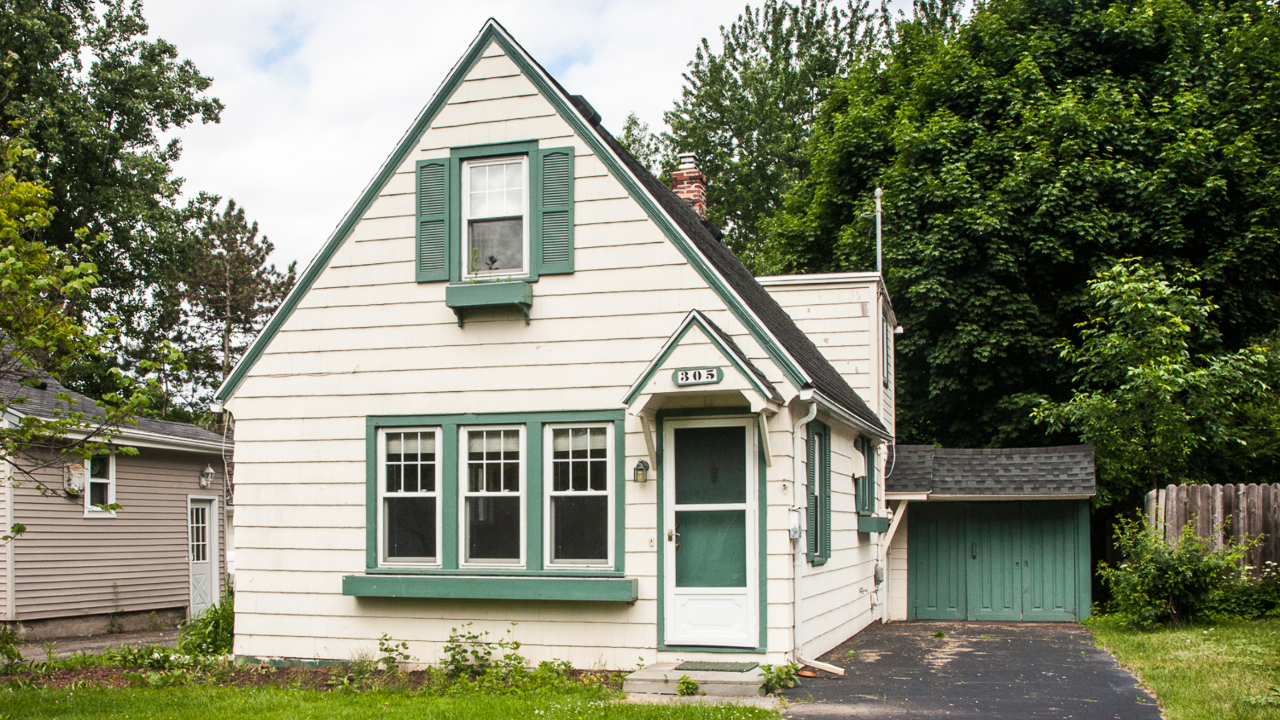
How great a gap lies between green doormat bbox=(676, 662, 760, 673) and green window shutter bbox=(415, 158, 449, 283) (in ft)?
15.4

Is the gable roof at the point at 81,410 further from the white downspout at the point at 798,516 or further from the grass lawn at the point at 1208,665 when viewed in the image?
the grass lawn at the point at 1208,665

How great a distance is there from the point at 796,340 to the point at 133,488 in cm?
1308

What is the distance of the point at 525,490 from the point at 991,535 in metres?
9.25

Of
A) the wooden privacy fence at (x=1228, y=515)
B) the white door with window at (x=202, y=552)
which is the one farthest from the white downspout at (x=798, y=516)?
the white door with window at (x=202, y=552)

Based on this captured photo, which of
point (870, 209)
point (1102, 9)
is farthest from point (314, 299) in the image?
point (1102, 9)

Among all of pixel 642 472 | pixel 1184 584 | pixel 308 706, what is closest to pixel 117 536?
pixel 308 706

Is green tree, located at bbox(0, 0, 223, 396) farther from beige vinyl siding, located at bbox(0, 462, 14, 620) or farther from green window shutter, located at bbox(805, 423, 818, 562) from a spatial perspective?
green window shutter, located at bbox(805, 423, 818, 562)

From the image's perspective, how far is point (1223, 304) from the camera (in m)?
21.5

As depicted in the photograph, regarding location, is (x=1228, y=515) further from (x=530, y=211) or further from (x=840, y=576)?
(x=530, y=211)

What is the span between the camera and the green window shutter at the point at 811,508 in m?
11.1

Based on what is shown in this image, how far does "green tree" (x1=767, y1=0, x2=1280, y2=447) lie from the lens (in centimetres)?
2131

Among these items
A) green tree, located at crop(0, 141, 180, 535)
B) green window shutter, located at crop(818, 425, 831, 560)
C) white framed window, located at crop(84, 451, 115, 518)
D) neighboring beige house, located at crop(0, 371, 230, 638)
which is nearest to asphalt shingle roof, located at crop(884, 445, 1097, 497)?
green window shutter, located at crop(818, 425, 831, 560)

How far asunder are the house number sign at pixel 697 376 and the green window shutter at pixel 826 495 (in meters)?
2.65

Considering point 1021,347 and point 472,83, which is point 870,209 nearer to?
point 1021,347
